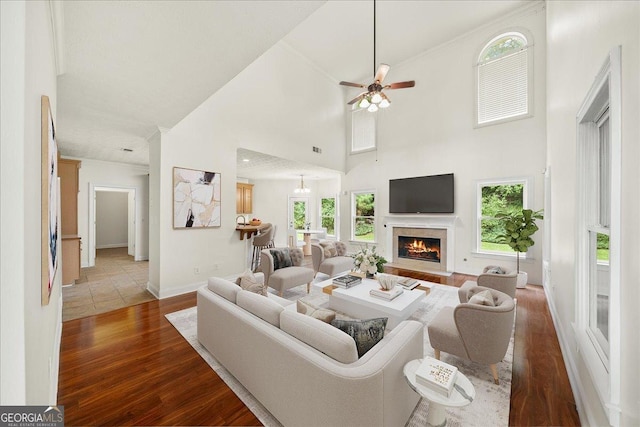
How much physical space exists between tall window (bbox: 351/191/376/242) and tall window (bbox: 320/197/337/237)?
1516 mm

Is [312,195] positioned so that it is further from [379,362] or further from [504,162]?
[379,362]

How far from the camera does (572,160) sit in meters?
2.19

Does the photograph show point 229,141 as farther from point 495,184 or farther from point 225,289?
point 495,184

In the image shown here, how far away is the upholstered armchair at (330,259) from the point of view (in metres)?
4.87

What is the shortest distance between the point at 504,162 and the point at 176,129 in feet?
20.8

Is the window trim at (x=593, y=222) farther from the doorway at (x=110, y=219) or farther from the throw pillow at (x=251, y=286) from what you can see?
the doorway at (x=110, y=219)

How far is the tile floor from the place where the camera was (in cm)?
360

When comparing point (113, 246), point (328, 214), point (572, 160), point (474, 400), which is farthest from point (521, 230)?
point (113, 246)

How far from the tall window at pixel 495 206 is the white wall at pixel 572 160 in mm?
2527

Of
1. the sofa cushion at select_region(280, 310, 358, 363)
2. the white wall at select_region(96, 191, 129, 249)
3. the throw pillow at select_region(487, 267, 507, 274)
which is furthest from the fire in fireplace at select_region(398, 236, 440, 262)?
the white wall at select_region(96, 191, 129, 249)

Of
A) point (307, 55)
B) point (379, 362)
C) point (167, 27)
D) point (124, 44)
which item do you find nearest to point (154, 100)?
point (124, 44)

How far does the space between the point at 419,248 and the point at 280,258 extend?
12.4 feet

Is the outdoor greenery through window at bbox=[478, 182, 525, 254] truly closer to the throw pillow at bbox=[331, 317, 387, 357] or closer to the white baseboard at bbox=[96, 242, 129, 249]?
the throw pillow at bbox=[331, 317, 387, 357]

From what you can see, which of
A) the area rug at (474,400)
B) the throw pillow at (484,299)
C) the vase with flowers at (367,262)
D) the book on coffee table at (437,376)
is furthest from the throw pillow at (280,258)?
the book on coffee table at (437,376)
